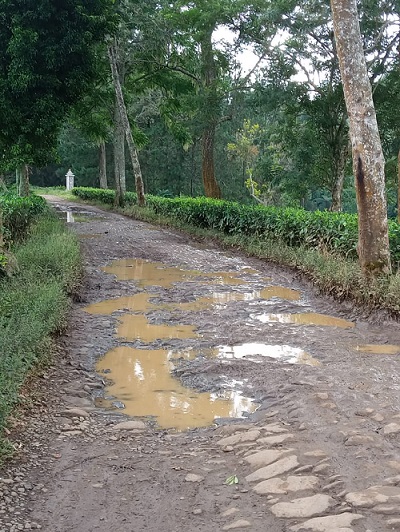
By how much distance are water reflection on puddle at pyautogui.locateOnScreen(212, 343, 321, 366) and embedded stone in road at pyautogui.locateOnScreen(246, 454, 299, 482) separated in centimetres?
237

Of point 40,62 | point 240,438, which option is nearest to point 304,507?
point 240,438

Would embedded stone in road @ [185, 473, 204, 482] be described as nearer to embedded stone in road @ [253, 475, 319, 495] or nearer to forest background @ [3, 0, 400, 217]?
embedded stone in road @ [253, 475, 319, 495]

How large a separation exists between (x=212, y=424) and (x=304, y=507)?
1.56 meters

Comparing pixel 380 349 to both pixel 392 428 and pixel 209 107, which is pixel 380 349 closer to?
pixel 392 428

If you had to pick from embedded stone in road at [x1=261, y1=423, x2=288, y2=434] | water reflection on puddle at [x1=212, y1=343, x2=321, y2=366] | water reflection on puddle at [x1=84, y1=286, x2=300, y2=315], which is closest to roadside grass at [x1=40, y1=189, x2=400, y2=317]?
water reflection on puddle at [x1=84, y1=286, x2=300, y2=315]

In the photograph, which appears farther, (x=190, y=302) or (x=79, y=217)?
(x=79, y=217)

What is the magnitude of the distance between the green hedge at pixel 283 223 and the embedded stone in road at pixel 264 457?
616 centimetres

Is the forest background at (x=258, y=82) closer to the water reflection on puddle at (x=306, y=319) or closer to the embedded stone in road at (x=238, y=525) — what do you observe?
the water reflection on puddle at (x=306, y=319)

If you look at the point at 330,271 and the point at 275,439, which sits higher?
the point at 330,271

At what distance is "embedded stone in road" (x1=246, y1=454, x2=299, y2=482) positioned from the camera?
11.9ft

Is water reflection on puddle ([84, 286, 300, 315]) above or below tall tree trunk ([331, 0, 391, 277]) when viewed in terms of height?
below

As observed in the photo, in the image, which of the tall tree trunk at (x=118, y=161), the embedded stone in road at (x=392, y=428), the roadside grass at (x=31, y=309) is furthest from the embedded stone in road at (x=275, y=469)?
the tall tree trunk at (x=118, y=161)

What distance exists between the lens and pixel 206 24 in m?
18.7

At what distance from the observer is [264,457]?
3.88 m
